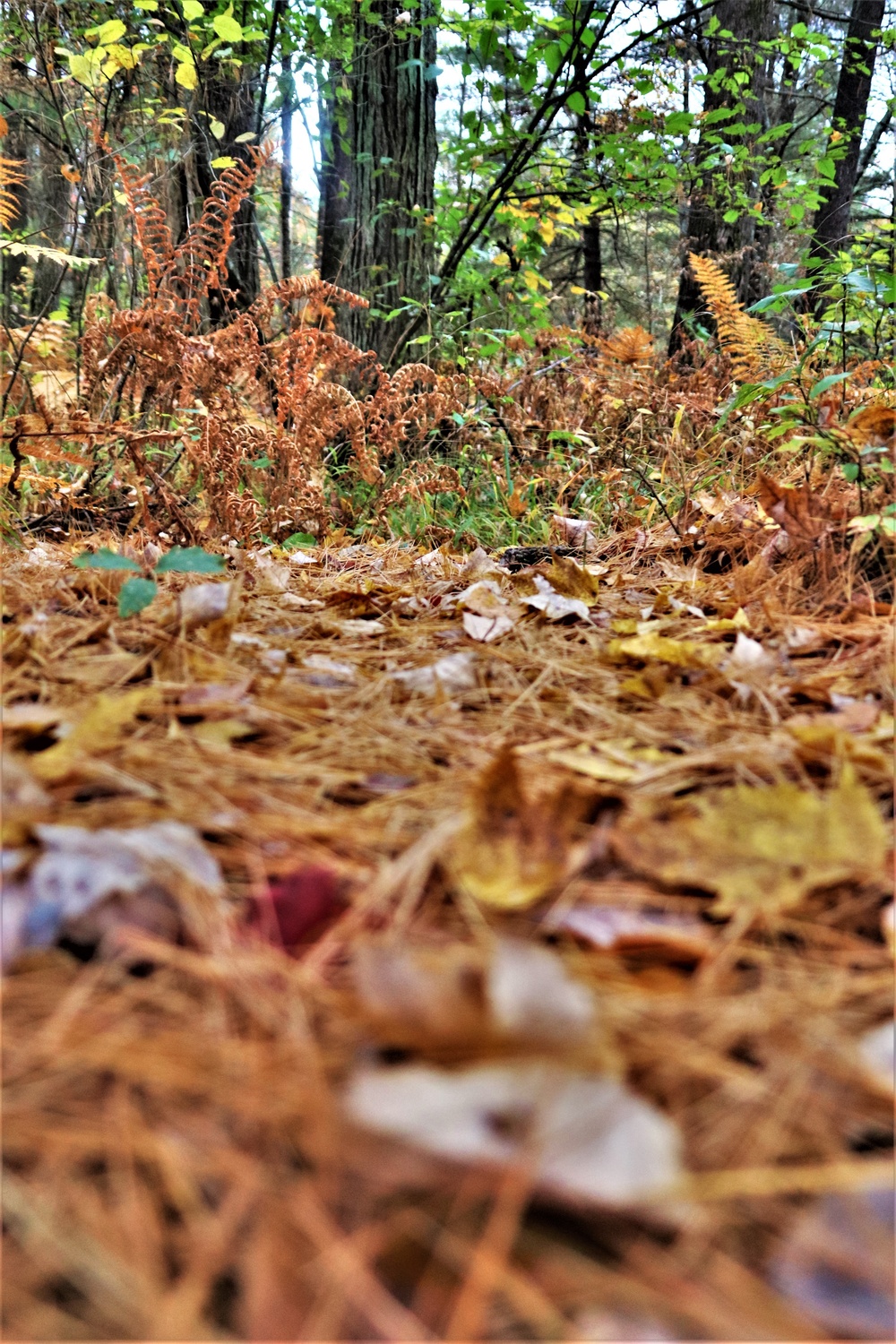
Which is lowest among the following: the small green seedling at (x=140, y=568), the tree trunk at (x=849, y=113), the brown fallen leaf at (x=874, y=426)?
the small green seedling at (x=140, y=568)

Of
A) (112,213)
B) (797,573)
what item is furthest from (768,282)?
(797,573)

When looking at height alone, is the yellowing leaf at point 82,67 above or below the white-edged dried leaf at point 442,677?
above

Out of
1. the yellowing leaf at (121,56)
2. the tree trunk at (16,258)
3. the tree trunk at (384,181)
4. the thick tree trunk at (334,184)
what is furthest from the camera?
the tree trunk at (16,258)

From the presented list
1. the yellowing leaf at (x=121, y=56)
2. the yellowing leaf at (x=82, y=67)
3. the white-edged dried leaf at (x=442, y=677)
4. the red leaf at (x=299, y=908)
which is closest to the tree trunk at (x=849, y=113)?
the yellowing leaf at (x=121, y=56)

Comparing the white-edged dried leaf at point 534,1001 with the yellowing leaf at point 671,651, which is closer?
the white-edged dried leaf at point 534,1001

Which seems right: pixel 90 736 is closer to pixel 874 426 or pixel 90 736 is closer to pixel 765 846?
pixel 765 846

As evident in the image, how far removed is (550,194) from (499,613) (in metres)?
3.65

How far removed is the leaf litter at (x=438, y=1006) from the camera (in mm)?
451

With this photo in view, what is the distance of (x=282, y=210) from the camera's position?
6.70 m

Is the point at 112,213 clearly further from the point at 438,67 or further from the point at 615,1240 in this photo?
the point at 615,1240

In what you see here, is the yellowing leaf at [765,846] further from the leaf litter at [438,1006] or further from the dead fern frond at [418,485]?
the dead fern frond at [418,485]

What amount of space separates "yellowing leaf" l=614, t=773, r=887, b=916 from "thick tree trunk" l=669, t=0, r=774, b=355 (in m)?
4.83

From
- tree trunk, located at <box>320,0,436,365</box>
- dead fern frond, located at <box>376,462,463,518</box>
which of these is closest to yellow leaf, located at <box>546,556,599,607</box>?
dead fern frond, located at <box>376,462,463,518</box>

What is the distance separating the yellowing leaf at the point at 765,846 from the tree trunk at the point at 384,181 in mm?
3885
